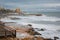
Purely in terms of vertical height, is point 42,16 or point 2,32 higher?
point 42,16

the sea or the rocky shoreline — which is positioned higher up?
the sea

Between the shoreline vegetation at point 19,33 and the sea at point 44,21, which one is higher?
the sea at point 44,21

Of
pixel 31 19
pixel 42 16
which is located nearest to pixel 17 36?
pixel 31 19

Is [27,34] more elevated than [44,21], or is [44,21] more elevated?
[44,21]

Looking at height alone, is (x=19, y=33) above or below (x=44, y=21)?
below

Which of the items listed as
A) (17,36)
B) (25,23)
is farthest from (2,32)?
(25,23)

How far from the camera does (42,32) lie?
2062mm

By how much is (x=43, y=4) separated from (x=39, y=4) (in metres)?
0.06

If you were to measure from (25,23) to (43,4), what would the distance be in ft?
1.37

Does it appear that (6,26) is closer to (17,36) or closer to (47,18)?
(17,36)

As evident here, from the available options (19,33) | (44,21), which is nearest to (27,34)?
(19,33)

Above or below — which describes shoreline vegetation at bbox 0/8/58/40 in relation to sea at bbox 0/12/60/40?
below

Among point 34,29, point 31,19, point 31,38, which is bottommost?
point 31,38

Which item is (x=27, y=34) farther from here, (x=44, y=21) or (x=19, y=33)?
(x=44, y=21)
